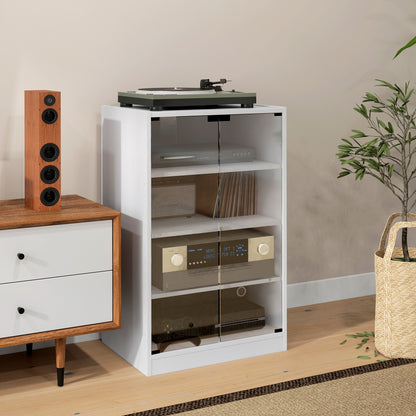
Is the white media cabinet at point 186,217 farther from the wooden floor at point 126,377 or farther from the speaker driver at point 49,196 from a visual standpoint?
the speaker driver at point 49,196

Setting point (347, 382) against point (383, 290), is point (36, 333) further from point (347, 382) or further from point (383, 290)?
point (383, 290)

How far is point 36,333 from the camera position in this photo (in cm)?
259

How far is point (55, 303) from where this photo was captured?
2609mm

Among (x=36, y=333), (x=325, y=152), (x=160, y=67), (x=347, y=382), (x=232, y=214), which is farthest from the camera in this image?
(x=325, y=152)

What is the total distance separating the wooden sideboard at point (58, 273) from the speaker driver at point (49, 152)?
206mm

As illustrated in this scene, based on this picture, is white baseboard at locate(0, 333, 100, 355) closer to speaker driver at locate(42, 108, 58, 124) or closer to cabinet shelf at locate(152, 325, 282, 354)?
cabinet shelf at locate(152, 325, 282, 354)

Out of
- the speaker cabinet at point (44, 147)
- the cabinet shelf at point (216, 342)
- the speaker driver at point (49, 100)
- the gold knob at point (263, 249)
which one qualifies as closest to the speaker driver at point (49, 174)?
the speaker cabinet at point (44, 147)

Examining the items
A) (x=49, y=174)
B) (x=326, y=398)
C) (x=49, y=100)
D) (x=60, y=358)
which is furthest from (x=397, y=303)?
(x=49, y=100)

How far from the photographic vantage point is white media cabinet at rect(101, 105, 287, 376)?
275cm

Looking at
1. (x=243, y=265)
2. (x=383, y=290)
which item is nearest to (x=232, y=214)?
(x=243, y=265)

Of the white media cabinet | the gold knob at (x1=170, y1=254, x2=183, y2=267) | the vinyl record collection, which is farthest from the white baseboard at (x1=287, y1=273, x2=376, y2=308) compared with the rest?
the gold knob at (x1=170, y1=254, x2=183, y2=267)

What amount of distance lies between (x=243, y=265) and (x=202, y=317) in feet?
0.92

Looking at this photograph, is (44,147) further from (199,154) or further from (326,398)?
(326,398)

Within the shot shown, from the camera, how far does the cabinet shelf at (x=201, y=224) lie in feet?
9.20
